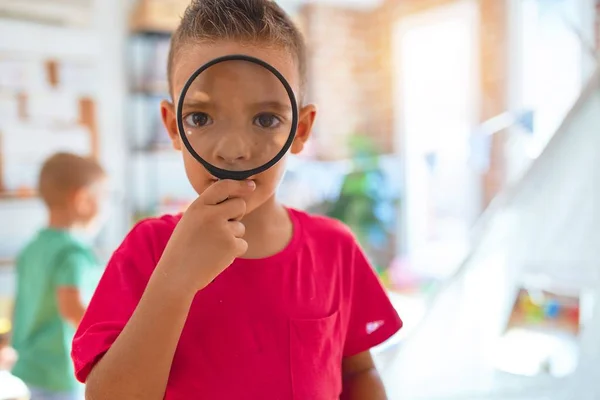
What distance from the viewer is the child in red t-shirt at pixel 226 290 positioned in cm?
56

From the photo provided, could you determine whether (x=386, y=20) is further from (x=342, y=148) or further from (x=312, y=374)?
(x=312, y=374)

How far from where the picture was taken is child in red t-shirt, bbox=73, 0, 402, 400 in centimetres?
56

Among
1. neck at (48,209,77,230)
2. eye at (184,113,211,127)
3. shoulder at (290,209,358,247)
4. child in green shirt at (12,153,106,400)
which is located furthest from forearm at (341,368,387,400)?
neck at (48,209,77,230)

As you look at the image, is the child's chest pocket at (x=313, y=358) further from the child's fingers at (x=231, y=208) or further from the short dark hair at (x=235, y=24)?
the short dark hair at (x=235, y=24)

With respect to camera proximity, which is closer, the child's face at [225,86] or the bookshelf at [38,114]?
the child's face at [225,86]

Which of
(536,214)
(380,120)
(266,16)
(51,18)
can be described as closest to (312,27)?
(380,120)

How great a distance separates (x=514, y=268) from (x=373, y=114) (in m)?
4.17

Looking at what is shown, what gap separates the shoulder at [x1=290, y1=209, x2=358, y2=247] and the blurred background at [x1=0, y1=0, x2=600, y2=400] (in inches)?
16.4

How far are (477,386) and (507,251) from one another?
0.24 m

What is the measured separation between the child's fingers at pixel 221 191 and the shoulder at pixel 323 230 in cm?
18

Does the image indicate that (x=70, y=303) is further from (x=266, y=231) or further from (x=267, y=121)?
(x=267, y=121)

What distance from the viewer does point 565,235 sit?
3.41 ft

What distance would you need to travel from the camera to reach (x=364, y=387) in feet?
2.52

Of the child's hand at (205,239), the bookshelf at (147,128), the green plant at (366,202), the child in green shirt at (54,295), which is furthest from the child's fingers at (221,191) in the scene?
the green plant at (366,202)
